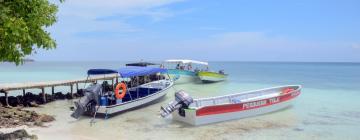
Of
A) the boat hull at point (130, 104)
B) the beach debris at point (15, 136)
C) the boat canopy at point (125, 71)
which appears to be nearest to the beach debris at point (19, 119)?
the boat hull at point (130, 104)

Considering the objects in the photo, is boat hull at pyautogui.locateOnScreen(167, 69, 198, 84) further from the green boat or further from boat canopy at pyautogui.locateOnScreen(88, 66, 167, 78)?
boat canopy at pyautogui.locateOnScreen(88, 66, 167, 78)

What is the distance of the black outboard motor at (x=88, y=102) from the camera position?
13667 millimetres

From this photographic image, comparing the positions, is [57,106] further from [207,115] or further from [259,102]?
[259,102]

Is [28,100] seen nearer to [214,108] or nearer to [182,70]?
[214,108]

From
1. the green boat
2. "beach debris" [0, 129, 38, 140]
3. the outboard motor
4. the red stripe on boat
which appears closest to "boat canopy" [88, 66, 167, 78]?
the outboard motor

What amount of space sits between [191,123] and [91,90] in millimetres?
3982

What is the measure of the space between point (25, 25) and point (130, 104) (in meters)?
10.2

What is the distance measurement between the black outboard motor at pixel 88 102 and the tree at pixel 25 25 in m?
6.70

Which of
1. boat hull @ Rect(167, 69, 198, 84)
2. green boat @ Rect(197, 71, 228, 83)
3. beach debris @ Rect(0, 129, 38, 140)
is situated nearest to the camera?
beach debris @ Rect(0, 129, 38, 140)

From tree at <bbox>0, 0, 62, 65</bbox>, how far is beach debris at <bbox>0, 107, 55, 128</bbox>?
6247 mm

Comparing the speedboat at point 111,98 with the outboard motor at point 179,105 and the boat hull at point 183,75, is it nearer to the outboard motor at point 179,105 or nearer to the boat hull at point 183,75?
the outboard motor at point 179,105

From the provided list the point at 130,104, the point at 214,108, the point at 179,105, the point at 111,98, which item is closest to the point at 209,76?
the point at 130,104

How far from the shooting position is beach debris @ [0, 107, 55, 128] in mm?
12680

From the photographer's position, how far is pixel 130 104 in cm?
1623
